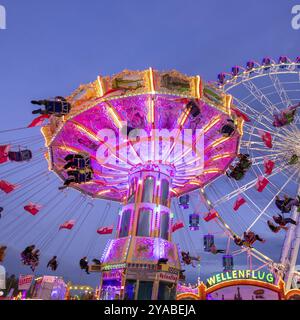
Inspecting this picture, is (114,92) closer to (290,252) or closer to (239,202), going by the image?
(239,202)

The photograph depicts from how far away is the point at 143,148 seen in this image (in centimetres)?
2194

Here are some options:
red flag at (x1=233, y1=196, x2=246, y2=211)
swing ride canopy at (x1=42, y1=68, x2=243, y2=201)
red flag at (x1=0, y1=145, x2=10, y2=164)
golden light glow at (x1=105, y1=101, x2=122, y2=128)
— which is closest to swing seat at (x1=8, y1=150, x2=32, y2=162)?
red flag at (x1=0, y1=145, x2=10, y2=164)

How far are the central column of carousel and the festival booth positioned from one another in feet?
Result: 16.4

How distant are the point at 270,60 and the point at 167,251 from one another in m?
16.6

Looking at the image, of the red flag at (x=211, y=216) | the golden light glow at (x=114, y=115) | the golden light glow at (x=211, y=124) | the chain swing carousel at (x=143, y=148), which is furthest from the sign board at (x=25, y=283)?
the golden light glow at (x=211, y=124)

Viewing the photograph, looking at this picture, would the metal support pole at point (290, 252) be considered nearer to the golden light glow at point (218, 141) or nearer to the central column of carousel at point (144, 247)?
the golden light glow at point (218, 141)

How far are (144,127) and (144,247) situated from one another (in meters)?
7.32

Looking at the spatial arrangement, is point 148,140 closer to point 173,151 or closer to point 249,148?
point 173,151

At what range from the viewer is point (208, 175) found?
86.0ft

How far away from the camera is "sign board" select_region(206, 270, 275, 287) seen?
925 inches

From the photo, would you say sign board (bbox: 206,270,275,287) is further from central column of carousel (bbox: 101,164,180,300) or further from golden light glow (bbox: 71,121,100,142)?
golden light glow (bbox: 71,121,100,142)
